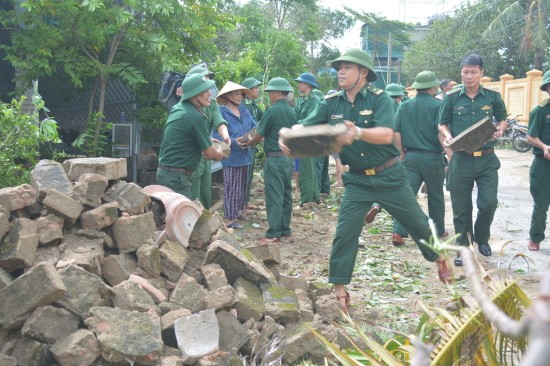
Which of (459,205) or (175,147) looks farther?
(459,205)

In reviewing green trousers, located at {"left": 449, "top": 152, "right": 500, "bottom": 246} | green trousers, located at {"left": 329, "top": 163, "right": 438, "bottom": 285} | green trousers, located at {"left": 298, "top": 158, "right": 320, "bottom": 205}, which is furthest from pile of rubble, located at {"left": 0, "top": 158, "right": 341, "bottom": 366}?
green trousers, located at {"left": 298, "top": 158, "right": 320, "bottom": 205}

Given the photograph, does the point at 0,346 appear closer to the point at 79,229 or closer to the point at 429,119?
the point at 79,229

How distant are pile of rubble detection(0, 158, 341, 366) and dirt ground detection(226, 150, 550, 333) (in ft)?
2.27

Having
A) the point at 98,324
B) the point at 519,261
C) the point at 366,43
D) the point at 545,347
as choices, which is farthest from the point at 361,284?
the point at 366,43

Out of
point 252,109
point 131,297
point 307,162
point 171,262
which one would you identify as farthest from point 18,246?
point 252,109

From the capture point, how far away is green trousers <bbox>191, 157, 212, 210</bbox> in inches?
300

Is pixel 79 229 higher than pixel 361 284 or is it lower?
higher

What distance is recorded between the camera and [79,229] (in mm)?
5031

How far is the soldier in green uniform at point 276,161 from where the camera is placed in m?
8.81

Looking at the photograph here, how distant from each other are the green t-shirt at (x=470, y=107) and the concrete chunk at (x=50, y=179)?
4102 mm

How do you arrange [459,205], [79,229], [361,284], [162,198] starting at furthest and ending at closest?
[459,205] < [361,284] < [162,198] < [79,229]

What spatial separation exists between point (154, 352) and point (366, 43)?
5727 centimetres

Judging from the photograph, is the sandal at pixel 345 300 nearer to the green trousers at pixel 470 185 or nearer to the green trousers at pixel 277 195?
the green trousers at pixel 470 185

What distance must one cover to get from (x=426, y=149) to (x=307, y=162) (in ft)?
9.40
